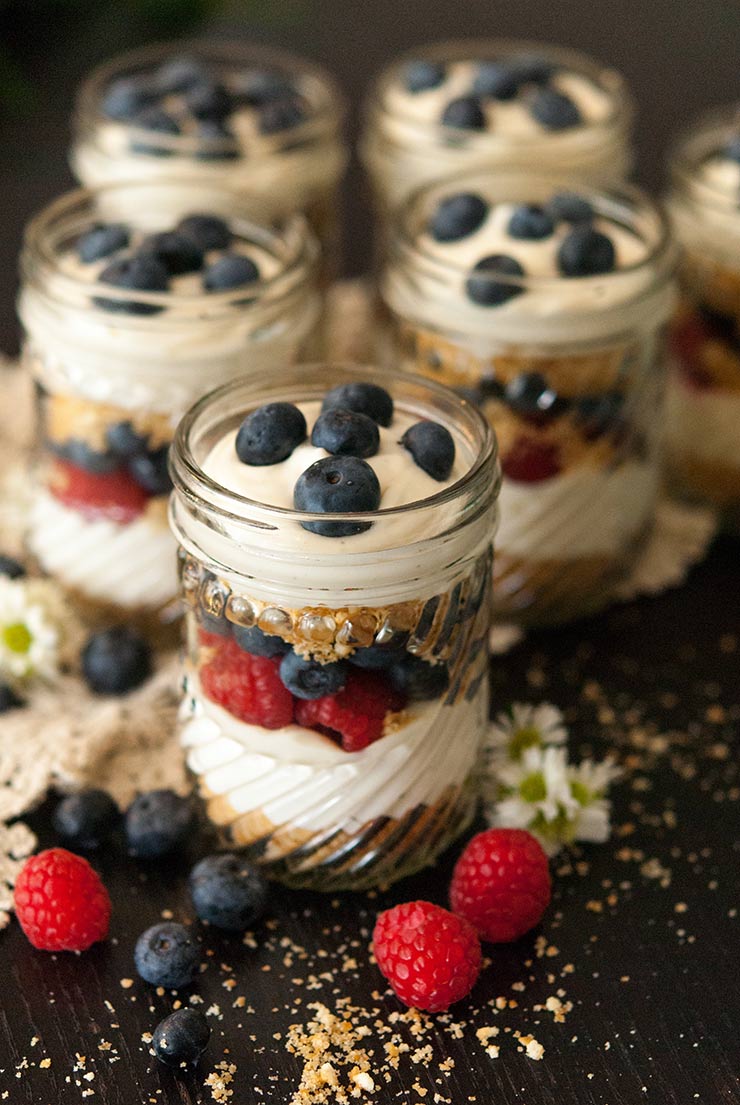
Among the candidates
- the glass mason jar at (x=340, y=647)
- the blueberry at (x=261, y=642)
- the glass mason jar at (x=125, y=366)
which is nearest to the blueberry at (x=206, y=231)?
the glass mason jar at (x=125, y=366)

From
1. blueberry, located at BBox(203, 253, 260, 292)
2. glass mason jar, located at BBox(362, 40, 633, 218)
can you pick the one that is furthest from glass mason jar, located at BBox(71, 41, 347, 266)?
blueberry, located at BBox(203, 253, 260, 292)

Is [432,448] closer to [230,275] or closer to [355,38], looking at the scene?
[230,275]

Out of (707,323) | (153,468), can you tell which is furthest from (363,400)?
(707,323)

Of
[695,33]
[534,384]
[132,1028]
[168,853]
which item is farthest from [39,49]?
[132,1028]

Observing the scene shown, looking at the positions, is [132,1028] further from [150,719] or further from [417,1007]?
[150,719]

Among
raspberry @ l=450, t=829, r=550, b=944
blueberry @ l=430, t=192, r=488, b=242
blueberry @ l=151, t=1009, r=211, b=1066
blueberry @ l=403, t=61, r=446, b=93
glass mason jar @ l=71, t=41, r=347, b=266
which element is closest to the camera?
blueberry @ l=151, t=1009, r=211, b=1066

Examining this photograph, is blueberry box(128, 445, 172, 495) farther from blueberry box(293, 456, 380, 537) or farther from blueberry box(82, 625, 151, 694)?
blueberry box(293, 456, 380, 537)
